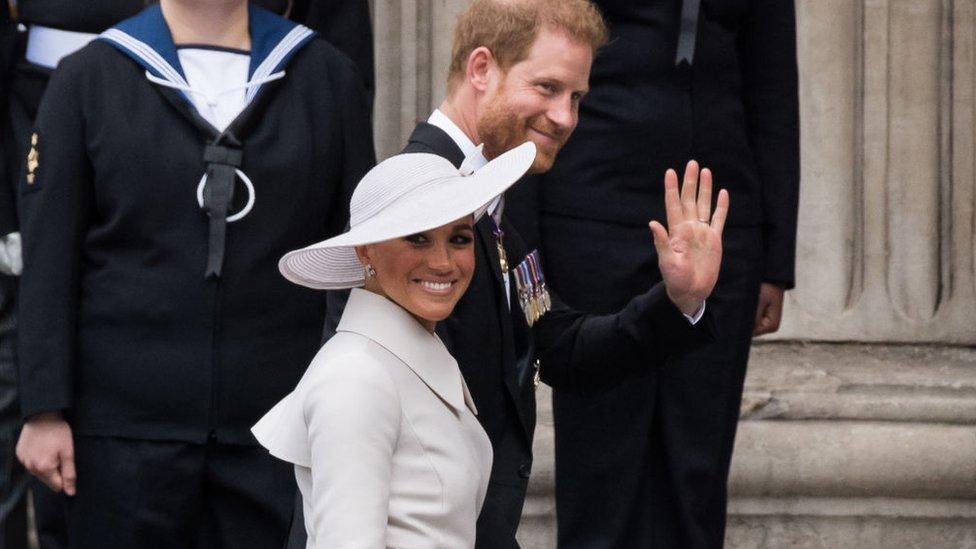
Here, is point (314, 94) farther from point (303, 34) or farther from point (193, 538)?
point (193, 538)

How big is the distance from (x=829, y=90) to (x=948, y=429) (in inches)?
37.3

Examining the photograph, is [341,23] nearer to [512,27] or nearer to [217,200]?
[217,200]

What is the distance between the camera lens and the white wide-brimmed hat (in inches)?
117

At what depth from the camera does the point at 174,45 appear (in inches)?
161

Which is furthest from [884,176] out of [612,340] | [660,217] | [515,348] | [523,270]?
[515,348]

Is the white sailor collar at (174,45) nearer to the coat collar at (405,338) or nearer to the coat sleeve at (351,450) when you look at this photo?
the coat collar at (405,338)

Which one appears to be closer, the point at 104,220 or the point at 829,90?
the point at 104,220

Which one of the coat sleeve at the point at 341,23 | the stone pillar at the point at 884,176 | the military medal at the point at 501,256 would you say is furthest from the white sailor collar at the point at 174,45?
the stone pillar at the point at 884,176

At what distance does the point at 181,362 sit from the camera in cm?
396

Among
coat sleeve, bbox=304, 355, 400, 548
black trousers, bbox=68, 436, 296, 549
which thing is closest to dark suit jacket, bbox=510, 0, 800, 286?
black trousers, bbox=68, 436, 296, 549

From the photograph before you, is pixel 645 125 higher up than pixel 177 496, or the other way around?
pixel 645 125

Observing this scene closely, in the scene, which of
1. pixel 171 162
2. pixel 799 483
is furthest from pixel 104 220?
pixel 799 483

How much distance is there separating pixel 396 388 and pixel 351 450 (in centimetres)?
15

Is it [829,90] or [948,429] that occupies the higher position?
[829,90]
